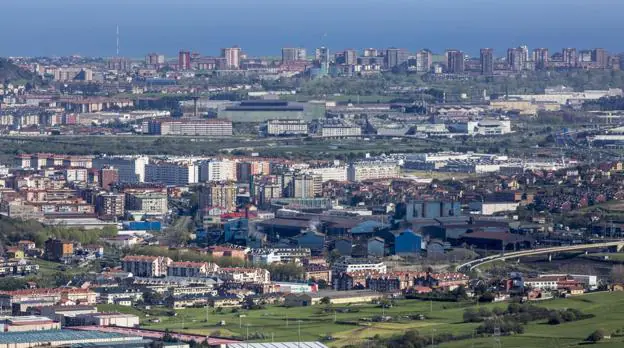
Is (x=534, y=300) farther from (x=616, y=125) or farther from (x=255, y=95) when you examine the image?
(x=255, y=95)

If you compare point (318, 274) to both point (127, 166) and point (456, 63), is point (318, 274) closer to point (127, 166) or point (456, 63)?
point (127, 166)

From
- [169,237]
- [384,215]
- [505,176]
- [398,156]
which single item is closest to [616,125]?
[398,156]

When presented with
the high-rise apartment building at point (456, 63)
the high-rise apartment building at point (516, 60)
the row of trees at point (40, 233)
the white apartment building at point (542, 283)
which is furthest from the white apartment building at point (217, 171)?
the high-rise apartment building at point (516, 60)

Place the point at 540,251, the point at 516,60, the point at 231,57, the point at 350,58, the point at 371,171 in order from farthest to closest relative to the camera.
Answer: the point at 231,57 → the point at 350,58 → the point at 516,60 → the point at 371,171 → the point at 540,251

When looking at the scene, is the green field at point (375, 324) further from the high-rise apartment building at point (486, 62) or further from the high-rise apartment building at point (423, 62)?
the high-rise apartment building at point (423, 62)

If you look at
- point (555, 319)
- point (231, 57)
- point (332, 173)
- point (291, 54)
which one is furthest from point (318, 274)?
point (291, 54)

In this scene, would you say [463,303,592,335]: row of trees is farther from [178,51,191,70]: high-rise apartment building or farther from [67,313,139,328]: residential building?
[178,51,191,70]: high-rise apartment building
